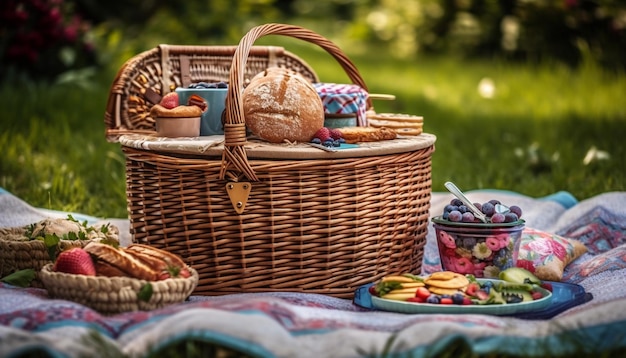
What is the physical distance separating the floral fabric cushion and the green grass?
109 centimetres

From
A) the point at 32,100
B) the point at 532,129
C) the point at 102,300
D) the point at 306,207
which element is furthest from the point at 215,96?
the point at 532,129

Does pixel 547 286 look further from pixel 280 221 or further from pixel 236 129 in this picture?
pixel 236 129

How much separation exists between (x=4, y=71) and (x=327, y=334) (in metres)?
4.19

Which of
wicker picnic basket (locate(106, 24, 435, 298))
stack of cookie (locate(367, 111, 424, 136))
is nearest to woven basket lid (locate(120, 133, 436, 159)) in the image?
wicker picnic basket (locate(106, 24, 435, 298))

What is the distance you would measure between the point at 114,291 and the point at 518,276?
1.21 metres

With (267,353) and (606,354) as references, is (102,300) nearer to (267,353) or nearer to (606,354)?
(267,353)

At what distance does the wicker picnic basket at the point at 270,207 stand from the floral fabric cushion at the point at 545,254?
448mm

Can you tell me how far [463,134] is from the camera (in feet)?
17.8

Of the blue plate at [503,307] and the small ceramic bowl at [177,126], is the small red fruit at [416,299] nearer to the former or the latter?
the blue plate at [503,307]

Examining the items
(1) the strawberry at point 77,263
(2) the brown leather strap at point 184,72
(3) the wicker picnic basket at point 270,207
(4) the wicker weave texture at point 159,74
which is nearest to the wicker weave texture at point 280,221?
(3) the wicker picnic basket at point 270,207

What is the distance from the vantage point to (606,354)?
1.97m

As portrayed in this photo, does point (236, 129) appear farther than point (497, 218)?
No

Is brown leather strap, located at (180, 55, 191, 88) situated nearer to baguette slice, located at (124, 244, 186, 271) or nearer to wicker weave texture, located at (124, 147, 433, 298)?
wicker weave texture, located at (124, 147, 433, 298)

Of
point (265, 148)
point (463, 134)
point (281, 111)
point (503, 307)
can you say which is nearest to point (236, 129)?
point (265, 148)
